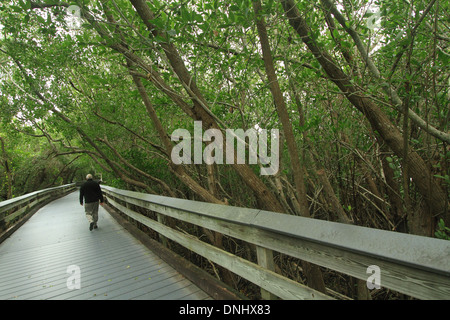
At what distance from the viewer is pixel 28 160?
20781mm

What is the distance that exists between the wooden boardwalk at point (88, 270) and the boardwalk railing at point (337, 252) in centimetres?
A: 102

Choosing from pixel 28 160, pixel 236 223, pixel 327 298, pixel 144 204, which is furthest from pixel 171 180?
pixel 28 160

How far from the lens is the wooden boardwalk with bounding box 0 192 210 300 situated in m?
3.04

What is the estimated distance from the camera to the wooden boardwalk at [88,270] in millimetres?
3043

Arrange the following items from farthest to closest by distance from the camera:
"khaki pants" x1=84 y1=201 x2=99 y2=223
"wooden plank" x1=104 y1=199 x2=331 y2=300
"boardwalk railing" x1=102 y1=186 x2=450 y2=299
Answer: "khaki pants" x1=84 y1=201 x2=99 y2=223 → "wooden plank" x1=104 y1=199 x2=331 y2=300 → "boardwalk railing" x1=102 y1=186 x2=450 y2=299

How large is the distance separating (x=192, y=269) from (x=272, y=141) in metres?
3.09

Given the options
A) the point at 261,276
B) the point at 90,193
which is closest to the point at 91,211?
the point at 90,193

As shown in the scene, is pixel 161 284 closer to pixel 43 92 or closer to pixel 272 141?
pixel 272 141

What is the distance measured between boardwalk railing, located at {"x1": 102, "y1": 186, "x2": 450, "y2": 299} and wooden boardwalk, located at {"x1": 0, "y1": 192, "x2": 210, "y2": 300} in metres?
1.02

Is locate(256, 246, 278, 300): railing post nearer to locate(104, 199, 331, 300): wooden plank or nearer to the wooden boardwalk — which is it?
locate(104, 199, 331, 300): wooden plank

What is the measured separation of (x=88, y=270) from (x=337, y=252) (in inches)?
154

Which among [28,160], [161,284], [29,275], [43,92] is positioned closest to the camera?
[161,284]

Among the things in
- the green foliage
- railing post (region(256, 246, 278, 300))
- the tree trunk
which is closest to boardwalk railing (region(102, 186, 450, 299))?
railing post (region(256, 246, 278, 300))

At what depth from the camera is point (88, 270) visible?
3914 mm
